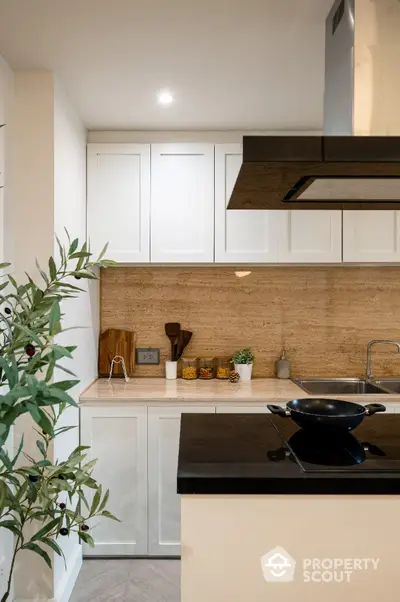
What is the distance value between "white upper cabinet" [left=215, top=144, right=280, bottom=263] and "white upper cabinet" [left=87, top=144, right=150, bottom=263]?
1.46ft

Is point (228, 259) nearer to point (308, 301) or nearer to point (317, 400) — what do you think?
point (308, 301)

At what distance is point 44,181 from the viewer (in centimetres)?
229

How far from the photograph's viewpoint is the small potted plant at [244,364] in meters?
3.24

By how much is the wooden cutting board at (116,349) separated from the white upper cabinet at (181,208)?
0.59 meters

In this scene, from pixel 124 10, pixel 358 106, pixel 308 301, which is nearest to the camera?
pixel 358 106

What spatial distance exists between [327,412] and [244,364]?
1.50m

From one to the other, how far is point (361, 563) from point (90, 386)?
2.03 metres

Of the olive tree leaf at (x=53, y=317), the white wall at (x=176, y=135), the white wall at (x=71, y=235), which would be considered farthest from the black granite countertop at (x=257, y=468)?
the white wall at (x=176, y=135)

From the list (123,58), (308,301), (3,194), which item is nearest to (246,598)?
(3,194)

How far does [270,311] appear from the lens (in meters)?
3.41

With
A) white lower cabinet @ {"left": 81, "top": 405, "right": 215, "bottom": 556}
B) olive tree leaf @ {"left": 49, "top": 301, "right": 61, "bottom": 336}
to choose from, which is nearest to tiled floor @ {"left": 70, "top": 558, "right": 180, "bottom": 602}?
white lower cabinet @ {"left": 81, "top": 405, "right": 215, "bottom": 556}

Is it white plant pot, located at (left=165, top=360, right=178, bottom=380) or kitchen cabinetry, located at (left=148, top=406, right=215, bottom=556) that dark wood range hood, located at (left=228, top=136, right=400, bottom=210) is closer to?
kitchen cabinetry, located at (left=148, top=406, right=215, bottom=556)

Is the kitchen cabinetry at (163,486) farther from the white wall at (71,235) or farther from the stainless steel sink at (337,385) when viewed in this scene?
the stainless steel sink at (337,385)

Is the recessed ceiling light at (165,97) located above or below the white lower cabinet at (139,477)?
above
